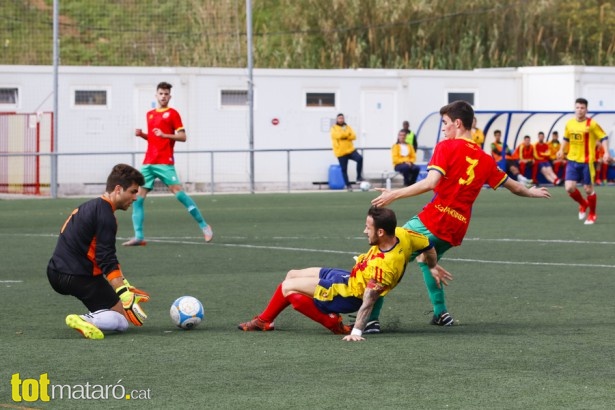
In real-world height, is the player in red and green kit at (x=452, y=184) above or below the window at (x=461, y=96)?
below

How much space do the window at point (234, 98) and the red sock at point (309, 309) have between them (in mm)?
25388

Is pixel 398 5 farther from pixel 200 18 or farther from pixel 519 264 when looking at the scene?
pixel 519 264

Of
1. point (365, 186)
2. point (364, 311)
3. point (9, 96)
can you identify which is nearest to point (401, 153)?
point (365, 186)

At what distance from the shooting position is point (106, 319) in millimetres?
8914

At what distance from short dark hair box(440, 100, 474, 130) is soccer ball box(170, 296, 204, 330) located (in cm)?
229

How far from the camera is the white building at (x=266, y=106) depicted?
106ft

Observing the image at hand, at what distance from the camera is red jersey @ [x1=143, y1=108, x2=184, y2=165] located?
16.9 metres

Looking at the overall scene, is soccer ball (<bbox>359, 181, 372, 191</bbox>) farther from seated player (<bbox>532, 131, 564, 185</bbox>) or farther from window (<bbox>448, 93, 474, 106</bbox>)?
window (<bbox>448, 93, 474, 106</bbox>)

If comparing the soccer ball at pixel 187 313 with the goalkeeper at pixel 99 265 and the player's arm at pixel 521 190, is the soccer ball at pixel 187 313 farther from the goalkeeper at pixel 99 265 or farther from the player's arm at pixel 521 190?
the player's arm at pixel 521 190

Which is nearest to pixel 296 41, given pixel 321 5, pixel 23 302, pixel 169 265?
pixel 321 5

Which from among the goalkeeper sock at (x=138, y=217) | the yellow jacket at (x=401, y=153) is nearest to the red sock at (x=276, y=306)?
the goalkeeper sock at (x=138, y=217)

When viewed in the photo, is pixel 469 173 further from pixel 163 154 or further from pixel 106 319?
pixel 163 154

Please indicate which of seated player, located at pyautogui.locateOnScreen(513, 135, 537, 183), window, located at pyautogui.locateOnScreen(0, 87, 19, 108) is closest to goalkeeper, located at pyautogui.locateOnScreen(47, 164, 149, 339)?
window, located at pyautogui.locateOnScreen(0, 87, 19, 108)

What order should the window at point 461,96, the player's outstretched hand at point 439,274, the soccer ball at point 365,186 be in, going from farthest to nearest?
the window at point 461,96
the soccer ball at point 365,186
the player's outstretched hand at point 439,274
